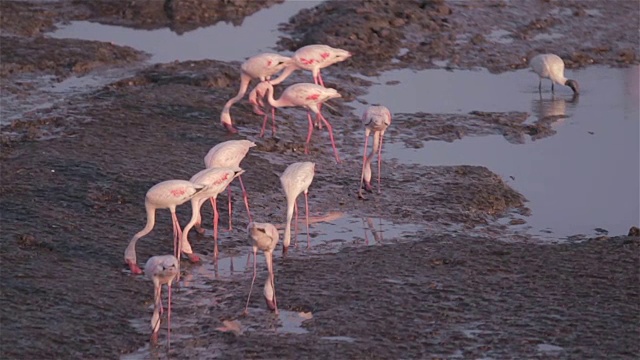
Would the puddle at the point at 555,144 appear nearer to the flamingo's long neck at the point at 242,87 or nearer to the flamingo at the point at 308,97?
the flamingo at the point at 308,97

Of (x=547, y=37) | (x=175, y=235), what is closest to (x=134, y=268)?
(x=175, y=235)

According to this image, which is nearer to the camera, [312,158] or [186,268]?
[186,268]

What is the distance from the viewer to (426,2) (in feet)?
60.3

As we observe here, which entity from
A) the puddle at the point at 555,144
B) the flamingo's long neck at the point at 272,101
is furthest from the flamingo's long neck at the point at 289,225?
the flamingo's long neck at the point at 272,101

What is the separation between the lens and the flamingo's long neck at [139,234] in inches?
361

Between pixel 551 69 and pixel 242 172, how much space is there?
250 inches

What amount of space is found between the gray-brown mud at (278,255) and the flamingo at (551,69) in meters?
1.45

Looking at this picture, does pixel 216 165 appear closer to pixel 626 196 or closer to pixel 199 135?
pixel 199 135

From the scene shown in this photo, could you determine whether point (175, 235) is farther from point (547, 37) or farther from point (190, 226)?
point (547, 37)

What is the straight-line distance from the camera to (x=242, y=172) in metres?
9.98

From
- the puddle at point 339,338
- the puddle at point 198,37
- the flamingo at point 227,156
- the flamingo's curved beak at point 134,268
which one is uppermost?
the flamingo at point 227,156

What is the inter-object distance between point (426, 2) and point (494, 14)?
98 centimetres

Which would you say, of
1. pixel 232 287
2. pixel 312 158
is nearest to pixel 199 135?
pixel 312 158

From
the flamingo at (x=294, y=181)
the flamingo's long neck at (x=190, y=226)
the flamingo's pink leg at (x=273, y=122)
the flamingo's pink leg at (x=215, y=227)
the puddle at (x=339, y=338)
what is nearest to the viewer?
the puddle at (x=339, y=338)
